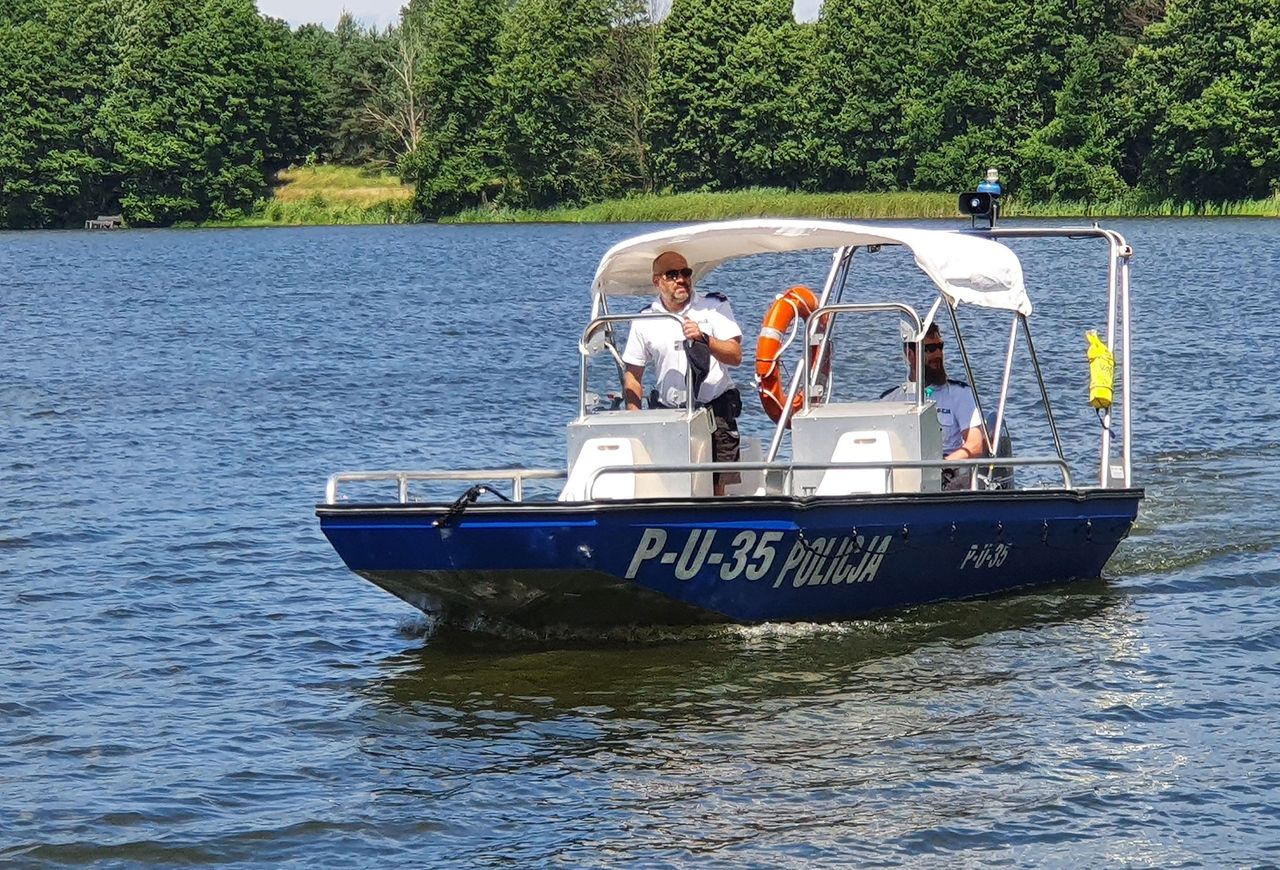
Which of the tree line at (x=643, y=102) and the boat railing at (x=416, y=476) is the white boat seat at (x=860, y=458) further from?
the tree line at (x=643, y=102)

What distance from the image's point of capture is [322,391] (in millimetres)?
27438

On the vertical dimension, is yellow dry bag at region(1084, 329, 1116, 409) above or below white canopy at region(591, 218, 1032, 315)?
below

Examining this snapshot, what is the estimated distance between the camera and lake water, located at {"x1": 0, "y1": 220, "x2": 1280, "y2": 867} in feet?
29.4

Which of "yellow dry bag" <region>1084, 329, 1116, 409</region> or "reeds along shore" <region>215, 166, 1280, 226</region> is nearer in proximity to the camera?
"yellow dry bag" <region>1084, 329, 1116, 409</region>

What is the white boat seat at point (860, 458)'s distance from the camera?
12.0 m

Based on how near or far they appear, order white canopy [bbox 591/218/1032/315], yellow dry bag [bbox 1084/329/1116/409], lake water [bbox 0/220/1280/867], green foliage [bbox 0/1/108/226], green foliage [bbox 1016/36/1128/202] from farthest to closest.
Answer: green foliage [bbox 0/1/108/226], green foliage [bbox 1016/36/1128/202], yellow dry bag [bbox 1084/329/1116/409], white canopy [bbox 591/218/1032/315], lake water [bbox 0/220/1280/867]

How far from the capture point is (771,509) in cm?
1120

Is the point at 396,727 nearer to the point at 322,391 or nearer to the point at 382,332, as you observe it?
the point at 322,391

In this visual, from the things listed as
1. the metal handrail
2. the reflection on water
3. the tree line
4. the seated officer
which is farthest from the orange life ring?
the tree line

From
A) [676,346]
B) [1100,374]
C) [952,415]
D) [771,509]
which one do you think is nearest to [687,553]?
[771,509]

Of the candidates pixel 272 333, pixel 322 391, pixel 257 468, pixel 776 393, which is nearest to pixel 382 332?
pixel 272 333

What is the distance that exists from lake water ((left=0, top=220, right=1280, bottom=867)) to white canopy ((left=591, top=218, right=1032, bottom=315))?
2.24 m

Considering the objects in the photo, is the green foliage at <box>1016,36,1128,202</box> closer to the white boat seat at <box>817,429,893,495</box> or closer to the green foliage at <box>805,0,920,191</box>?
the green foliage at <box>805,0,920,191</box>

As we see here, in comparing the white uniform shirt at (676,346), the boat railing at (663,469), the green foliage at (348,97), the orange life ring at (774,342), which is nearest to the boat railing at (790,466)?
the boat railing at (663,469)
